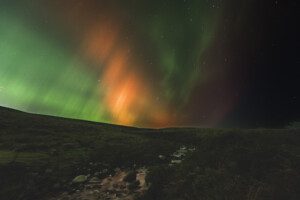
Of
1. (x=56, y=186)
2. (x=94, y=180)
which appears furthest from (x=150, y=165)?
(x=56, y=186)

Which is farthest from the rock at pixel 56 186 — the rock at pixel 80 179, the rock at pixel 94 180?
the rock at pixel 94 180

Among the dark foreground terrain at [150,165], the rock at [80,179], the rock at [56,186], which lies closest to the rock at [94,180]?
the dark foreground terrain at [150,165]

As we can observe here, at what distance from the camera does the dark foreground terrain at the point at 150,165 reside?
987 inches

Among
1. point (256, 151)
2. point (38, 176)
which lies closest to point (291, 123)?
point (256, 151)

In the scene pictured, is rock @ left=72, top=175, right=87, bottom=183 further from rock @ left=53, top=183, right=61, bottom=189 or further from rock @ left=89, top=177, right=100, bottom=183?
rock @ left=53, top=183, right=61, bottom=189

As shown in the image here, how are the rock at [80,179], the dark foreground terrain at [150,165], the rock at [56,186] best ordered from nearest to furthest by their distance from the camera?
the dark foreground terrain at [150,165] < the rock at [56,186] < the rock at [80,179]

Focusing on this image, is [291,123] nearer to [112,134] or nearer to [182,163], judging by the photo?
[112,134]

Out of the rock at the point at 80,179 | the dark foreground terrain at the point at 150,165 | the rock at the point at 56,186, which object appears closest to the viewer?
the dark foreground terrain at the point at 150,165

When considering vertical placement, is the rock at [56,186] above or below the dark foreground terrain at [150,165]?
below

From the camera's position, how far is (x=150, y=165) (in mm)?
29578

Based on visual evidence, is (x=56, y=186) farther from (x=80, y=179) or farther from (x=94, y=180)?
(x=94, y=180)

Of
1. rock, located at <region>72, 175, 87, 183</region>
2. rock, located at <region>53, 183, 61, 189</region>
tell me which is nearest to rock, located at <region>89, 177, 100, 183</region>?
rock, located at <region>72, 175, 87, 183</region>

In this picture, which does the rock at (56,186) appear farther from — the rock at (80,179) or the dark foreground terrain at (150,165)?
the rock at (80,179)

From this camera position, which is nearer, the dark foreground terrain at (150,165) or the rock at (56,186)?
the dark foreground terrain at (150,165)
